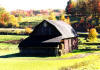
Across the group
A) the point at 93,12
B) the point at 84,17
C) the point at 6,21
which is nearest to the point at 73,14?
the point at 84,17

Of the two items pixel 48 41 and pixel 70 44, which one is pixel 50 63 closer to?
pixel 48 41

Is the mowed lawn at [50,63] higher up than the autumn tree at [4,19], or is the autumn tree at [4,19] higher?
the autumn tree at [4,19]

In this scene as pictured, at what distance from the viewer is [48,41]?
148 feet

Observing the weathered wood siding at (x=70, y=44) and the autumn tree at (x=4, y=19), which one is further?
the autumn tree at (x=4, y=19)

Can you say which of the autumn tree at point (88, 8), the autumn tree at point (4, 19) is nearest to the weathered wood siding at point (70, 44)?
the autumn tree at point (88, 8)

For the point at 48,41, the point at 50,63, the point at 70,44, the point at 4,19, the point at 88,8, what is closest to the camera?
the point at 50,63

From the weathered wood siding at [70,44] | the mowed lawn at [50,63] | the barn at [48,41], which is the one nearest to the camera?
the mowed lawn at [50,63]

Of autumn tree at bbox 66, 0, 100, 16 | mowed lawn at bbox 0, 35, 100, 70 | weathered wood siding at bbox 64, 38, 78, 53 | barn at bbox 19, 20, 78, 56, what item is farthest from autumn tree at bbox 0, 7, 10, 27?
mowed lawn at bbox 0, 35, 100, 70

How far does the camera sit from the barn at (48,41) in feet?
147

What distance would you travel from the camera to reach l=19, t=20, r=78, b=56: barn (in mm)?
44844

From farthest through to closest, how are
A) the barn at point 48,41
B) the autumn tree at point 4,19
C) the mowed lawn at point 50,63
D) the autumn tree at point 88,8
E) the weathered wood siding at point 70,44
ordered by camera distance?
the autumn tree at point 4,19
the autumn tree at point 88,8
the weathered wood siding at point 70,44
the barn at point 48,41
the mowed lawn at point 50,63

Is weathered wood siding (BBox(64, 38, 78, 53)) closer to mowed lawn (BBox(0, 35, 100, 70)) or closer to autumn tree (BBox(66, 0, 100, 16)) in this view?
mowed lawn (BBox(0, 35, 100, 70))

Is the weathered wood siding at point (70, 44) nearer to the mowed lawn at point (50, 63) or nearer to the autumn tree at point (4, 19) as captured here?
the mowed lawn at point (50, 63)

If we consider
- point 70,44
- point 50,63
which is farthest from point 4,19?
point 50,63
